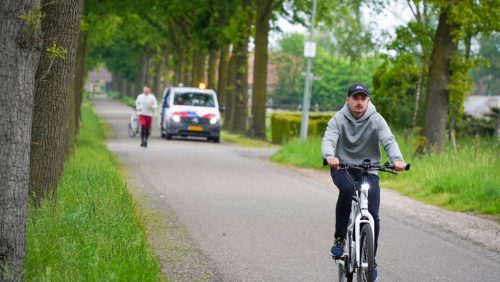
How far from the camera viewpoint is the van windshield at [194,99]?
36.4 m

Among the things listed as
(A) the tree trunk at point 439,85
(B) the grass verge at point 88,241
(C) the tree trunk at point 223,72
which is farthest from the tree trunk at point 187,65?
(B) the grass verge at point 88,241

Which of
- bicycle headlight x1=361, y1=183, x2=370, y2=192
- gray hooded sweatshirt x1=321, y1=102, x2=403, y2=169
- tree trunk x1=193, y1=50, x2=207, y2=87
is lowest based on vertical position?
bicycle headlight x1=361, y1=183, x2=370, y2=192

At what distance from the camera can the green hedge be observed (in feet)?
110

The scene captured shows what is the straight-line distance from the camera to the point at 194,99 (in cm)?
3659

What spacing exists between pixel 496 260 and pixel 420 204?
5711 mm

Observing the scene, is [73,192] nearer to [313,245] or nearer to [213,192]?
[313,245]

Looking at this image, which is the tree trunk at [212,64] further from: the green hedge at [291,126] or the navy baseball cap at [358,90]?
the navy baseball cap at [358,90]

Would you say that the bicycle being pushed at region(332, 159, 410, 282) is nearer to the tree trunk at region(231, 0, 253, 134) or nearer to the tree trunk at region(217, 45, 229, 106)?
the tree trunk at region(231, 0, 253, 134)

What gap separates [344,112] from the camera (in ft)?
25.9

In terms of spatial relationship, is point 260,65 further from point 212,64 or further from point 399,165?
point 399,165

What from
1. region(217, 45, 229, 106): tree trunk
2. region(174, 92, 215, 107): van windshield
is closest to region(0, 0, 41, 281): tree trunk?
region(174, 92, 215, 107): van windshield

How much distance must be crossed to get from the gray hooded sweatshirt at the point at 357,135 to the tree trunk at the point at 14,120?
2386 millimetres

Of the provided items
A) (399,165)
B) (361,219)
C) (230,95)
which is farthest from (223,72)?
(399,165)

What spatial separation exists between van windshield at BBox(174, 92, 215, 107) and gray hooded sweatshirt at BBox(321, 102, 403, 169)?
28.5 metres
